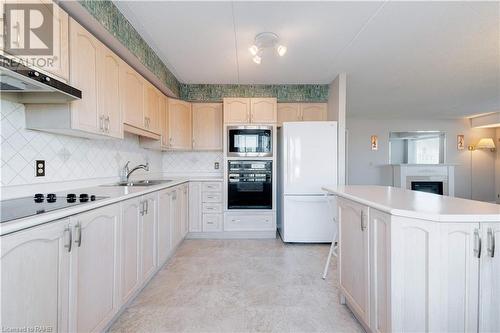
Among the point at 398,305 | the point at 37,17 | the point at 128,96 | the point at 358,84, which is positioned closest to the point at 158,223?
the point at 128,96

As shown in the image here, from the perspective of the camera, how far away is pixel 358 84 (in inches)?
150

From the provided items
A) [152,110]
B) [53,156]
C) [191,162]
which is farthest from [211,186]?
[53,156]

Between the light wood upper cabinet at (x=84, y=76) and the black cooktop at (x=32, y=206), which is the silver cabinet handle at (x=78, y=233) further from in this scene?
the light wood upper cabinet at (x=84, y=76)

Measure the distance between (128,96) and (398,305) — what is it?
8.41 feet

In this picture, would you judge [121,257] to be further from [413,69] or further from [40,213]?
[413,69]

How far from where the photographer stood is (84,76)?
1.66m

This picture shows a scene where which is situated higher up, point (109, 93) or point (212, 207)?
point (109, 93)

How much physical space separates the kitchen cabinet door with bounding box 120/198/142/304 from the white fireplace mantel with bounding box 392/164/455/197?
6.43m

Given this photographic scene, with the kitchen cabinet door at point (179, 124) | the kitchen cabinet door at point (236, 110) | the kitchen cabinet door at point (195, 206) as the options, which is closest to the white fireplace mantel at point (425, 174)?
the kitchen cabinet door at point (236, 110)

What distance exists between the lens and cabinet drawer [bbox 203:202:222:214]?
12.0 feet

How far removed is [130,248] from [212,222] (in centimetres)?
185

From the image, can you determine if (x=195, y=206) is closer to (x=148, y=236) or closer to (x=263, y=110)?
(x=148, y=236)

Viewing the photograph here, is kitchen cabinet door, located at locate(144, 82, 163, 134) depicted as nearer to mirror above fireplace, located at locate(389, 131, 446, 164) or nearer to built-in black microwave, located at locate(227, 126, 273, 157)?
built-in black microwave, located at locate(227, 126, 273, 157)

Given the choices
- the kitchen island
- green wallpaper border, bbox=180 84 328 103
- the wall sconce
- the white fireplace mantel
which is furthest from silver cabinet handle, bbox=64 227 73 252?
the wall sconce
